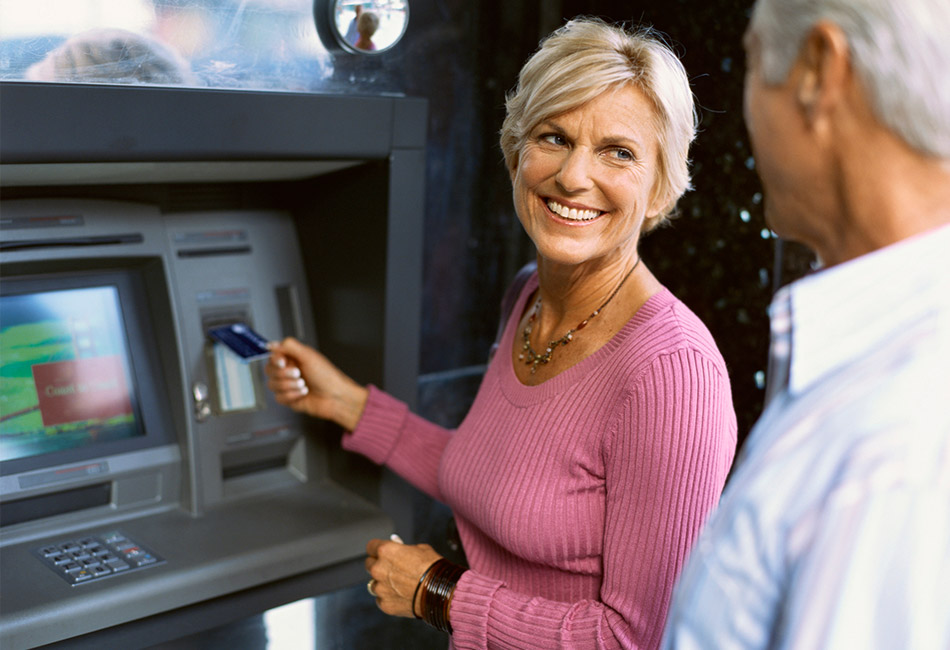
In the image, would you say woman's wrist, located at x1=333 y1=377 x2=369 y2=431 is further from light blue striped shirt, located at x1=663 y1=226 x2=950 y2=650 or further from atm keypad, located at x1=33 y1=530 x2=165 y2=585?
light blue striped shirt, located at x1=663 y1=226 x2=950 y2=650

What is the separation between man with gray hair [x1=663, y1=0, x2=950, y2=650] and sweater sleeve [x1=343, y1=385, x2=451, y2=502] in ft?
3.58

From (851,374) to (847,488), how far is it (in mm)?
92

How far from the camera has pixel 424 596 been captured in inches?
56.2

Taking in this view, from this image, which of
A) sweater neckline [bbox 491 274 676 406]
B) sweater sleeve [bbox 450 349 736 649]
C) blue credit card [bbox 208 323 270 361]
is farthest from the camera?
blue credit card [bbox 208 323 270 361]

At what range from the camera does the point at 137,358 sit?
176 centimetres

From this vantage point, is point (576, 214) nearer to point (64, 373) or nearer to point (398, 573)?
point (398, 573)

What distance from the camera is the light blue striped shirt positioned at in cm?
60

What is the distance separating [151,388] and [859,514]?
1465 millimetres

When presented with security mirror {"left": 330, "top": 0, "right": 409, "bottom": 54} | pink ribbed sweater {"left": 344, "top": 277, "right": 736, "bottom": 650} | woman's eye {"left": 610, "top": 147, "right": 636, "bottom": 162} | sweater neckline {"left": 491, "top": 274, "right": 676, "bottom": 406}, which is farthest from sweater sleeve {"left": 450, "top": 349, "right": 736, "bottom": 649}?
security mirror {"left": 330, "top": 0, "right": 409, "bottom": 54}

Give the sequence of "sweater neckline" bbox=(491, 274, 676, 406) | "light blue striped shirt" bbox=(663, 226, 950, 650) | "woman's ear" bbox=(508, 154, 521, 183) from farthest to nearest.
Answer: "woman's ear" bbox=(508, 154, 521, 183)
"sweater neckline" bbox=(491, 274, 676, 406)
"light blue striped shirt" bbox=(663, 226, 950, 650)

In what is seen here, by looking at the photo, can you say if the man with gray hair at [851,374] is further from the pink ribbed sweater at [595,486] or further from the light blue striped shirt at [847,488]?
the pink ribbed sweater at [595,486]

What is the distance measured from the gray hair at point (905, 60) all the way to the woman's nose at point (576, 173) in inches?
28.1

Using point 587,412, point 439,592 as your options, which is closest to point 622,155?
point 587,412

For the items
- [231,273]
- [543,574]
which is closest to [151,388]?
[231,273]
